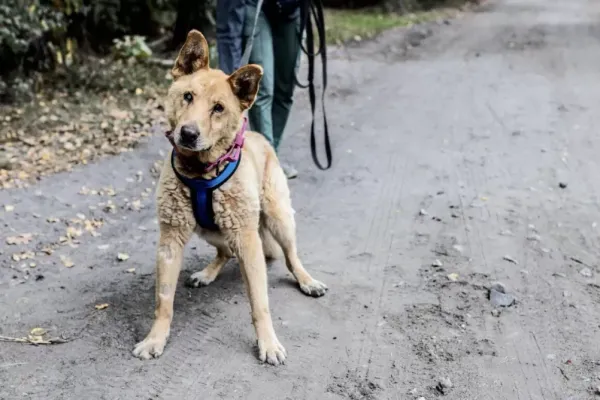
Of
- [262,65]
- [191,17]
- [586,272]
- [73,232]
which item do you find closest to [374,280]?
[586,272]

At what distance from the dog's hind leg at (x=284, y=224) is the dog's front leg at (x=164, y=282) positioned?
681 mm

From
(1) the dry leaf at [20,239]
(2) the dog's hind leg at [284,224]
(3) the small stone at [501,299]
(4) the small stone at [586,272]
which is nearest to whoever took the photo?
(2) the dog's hind leg at [284,224]

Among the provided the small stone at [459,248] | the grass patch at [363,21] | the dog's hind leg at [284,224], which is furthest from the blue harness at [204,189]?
the grass patch at [363,21]

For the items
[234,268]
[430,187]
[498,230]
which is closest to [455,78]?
[430,187]

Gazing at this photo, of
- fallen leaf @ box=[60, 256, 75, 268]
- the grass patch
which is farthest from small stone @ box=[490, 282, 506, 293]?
the grass patch

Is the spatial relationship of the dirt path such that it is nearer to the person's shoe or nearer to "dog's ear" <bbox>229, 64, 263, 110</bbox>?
the person's shoe

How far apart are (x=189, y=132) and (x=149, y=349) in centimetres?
123

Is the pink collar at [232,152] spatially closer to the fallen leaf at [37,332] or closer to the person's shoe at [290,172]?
the fallen leaf at [37,332]

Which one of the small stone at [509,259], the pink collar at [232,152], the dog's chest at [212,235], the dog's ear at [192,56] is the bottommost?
the small stone at [509,259]

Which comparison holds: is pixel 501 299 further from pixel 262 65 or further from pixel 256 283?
pixel 262 65

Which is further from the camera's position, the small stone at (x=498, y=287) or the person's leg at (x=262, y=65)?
the person's leg at (x=262, y=65)

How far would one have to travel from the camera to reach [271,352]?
3.62 meters

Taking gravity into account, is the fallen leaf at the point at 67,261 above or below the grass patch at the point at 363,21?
above

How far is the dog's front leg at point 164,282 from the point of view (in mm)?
3641
